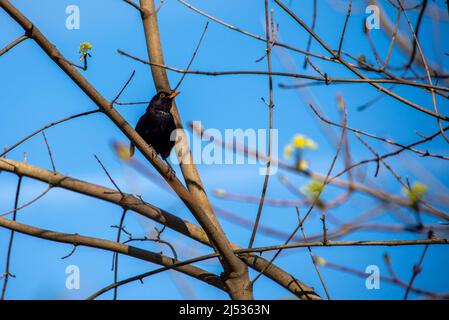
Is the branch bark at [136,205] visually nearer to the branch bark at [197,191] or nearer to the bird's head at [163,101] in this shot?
the branch bark at [197,191]

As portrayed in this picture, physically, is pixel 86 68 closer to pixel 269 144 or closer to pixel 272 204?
pixel 269 144

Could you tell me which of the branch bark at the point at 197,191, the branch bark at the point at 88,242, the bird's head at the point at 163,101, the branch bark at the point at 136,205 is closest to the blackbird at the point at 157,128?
the bird's head at the point at 163,101

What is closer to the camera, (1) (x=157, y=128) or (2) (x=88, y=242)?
(2) (x=88, y=242)

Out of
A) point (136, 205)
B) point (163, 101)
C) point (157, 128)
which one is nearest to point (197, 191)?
point (136, 205)

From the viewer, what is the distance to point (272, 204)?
222cm

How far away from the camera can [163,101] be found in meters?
6.02

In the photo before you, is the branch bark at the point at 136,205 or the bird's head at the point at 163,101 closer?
the branch bark at the point at 136,205

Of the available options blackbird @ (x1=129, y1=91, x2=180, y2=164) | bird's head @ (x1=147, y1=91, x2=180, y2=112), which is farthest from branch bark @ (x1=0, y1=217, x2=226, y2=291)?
blackbird @ (x1=129, y1=91, x2=180, y2=164)

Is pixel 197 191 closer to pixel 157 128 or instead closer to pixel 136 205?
pixel 136 205

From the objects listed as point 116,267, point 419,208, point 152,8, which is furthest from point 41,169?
point 419,208

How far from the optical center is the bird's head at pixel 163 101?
5.79 m

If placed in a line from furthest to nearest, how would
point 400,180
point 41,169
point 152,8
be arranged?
point 152,8 < point 41,169 < point 400,180

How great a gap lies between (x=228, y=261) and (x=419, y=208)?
2.42 m
